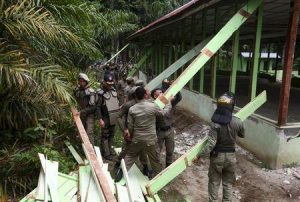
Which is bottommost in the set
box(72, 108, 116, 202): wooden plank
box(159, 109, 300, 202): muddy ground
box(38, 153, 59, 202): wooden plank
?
box(159, 109, 300, 202): muddy ground

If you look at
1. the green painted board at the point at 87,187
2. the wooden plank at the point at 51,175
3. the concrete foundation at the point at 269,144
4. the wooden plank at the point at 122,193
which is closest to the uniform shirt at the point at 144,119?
the wooden plank at the point at 122,193

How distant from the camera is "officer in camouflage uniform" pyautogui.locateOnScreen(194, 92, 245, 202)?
16.0 feet

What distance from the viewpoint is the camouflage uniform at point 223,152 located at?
16.2ft

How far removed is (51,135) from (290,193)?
4586 mm

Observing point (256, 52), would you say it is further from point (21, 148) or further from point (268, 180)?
point (21, 148)

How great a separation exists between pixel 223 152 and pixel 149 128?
133 centimetres

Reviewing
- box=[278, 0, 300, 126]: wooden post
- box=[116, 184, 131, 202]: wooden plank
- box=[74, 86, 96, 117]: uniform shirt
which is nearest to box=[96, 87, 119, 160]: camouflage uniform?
box=[74, 86, 96, 117]: uniform shirt

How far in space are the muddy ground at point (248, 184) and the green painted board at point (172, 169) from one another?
71 centimetres

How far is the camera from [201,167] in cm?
722

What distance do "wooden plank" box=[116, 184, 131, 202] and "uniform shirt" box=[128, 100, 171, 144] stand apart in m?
0.81

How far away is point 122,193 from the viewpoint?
512 cm

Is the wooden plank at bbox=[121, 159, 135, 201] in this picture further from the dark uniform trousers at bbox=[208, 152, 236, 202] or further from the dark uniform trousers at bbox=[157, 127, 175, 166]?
the dark uniform trousers at bbox=[208, 152, 236, 202]

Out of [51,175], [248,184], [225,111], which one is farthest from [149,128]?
[248,184]

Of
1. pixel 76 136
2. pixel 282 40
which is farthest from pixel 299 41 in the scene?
pixel 76 136
